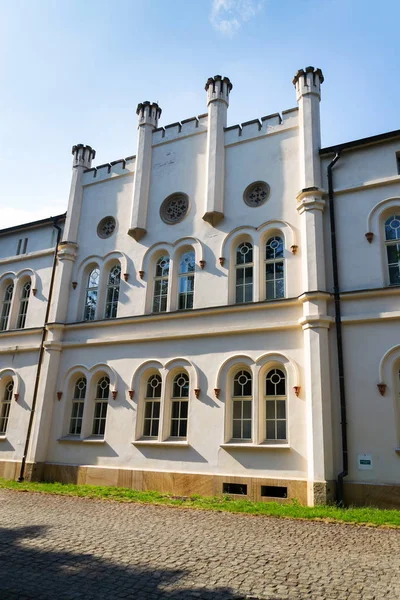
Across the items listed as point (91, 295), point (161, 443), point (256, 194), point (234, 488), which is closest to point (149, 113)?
point (256, 194)

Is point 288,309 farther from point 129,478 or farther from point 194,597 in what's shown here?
point 194,597

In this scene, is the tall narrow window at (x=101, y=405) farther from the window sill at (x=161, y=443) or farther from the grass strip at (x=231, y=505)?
the grass strip at (x=231, y=505)

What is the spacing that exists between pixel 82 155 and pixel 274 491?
1591 centimetres

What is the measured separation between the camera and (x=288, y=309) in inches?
542

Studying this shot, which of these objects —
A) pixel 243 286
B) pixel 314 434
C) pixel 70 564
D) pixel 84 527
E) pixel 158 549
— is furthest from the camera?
pixel 243 286

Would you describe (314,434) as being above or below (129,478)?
above


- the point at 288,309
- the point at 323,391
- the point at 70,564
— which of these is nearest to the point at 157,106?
the point at 288,309

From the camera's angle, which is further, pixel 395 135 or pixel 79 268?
pixel 79 268

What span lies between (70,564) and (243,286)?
393 inches

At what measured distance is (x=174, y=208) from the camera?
17.3m

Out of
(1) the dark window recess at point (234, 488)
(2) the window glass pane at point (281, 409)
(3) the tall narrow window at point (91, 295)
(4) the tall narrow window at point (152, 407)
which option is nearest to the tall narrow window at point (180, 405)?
(4) the tall narrow window at point (152, 407)

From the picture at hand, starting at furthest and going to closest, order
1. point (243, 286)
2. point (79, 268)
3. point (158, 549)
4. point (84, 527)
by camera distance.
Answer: point (79, 268), point (243, 286), point (84, 527), point (158, 549)

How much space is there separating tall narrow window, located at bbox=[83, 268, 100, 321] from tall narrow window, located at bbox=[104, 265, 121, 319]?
0.56 m

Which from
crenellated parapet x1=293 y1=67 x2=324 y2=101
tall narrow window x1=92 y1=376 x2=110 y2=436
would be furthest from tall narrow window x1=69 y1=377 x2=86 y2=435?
crenellated parapet x1=293 y1=67 x2=324 y2=101
